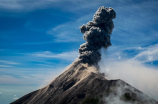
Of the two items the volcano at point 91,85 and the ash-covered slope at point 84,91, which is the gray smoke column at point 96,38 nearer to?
the volcano at point 91,85

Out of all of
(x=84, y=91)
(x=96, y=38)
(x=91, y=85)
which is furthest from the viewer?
(x=96, y=38)

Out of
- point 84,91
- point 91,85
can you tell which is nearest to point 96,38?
point 91,85

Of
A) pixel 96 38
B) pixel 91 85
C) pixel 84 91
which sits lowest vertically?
pixel 84 91

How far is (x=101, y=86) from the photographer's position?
14438cm

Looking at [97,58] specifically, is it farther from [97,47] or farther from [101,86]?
[101,86]

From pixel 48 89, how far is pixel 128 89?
7634 centimetres

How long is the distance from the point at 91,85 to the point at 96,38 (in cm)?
5589

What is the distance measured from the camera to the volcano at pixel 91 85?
133 m

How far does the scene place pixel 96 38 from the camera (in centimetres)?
18838

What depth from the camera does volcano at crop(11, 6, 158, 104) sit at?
5241 inches

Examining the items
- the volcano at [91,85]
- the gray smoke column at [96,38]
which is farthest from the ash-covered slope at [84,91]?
the gray smoke column at [96,38]

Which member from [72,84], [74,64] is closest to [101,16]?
[74,64]

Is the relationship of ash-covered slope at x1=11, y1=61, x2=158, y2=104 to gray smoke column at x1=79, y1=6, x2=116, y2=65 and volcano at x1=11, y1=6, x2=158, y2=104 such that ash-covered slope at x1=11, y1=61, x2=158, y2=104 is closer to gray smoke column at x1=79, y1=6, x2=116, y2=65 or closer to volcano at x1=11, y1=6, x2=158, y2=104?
volcano at x1=11, y1=6, x2=158, y2=104

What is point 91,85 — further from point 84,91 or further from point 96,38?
point 96,38
